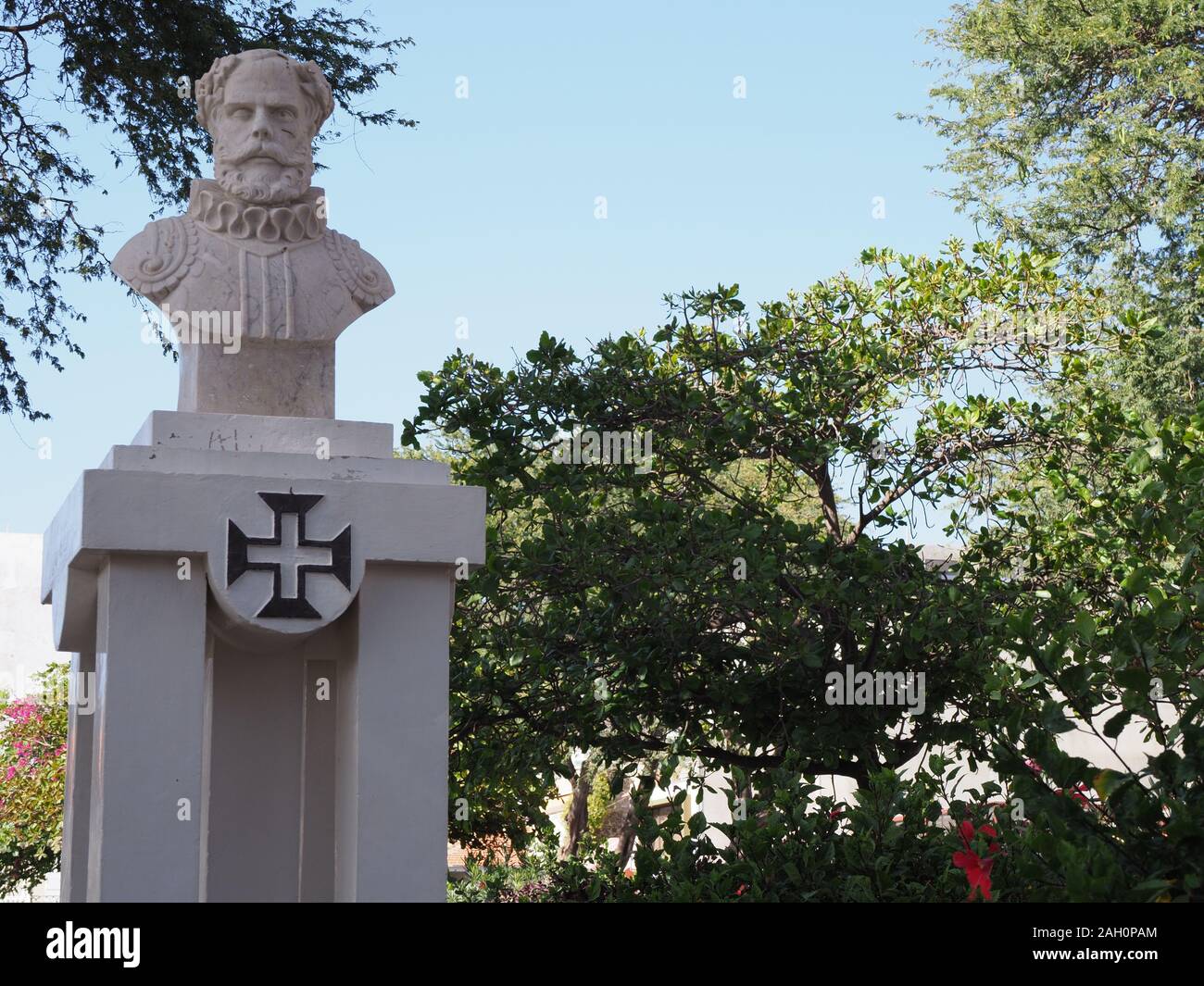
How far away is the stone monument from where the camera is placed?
14.5 feet

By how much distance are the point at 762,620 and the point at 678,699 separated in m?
0.69

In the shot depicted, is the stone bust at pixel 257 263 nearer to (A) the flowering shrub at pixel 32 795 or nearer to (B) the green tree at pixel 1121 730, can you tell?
(B) the green tree at pixel 1121 730

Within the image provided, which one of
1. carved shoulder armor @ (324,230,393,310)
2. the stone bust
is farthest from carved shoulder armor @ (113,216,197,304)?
carved shoulder armor @ (324,230,393,310)

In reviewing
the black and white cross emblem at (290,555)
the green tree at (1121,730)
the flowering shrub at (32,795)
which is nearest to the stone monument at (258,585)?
the black and white cross emblem at (290,555)

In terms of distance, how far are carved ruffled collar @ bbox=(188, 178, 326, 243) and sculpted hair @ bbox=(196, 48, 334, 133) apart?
34cm

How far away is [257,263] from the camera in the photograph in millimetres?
5121

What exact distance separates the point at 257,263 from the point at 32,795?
10.2 m

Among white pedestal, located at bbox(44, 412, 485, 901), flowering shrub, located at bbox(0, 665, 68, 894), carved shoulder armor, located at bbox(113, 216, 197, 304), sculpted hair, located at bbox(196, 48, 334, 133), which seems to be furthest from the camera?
flowering shrub, located at bbox(0, 665, 68, 894)

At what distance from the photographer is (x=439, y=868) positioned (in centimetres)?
463

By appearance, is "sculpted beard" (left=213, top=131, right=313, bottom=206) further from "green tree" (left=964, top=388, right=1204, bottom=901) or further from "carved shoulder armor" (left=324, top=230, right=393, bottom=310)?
"green tree" (left=964, top=388, right=1204, bottom=901)

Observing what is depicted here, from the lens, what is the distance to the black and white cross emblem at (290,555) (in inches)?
178

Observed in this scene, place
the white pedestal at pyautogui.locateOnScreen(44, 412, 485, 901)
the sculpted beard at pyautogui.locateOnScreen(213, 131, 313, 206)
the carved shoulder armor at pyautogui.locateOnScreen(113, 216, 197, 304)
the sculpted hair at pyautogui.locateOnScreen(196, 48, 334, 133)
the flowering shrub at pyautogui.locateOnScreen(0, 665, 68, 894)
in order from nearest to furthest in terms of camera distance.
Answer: the white pedestal at pyautogui.locateOnScreen(44, 412, 485, 901), the carved shoulder armor at pyautogui.locateOnScreen(113, 216, 197, 304), the sculpted beard at pyautogui.locateOnScreen(213, 131, 313, 206), the sculpted hair at pyautogui.locateOnScreen(196, 48, 334, 133), the flowering shrub at pyautogui.locateOnScreen(0, 665, 68, 894)
